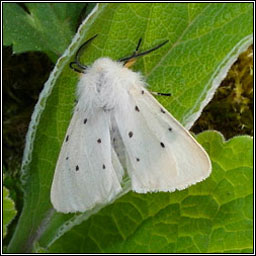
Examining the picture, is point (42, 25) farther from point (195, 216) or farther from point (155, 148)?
point (195, 216)

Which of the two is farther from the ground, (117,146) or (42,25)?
(42,25)

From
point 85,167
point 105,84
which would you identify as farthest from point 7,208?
point 105,84

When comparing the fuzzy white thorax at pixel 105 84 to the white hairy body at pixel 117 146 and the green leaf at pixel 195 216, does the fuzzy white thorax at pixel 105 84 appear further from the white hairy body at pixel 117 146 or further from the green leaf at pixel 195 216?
the green leaf at pixel 195 216

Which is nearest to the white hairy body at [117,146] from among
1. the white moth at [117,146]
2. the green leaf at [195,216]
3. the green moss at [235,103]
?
the white moth at [117,146]

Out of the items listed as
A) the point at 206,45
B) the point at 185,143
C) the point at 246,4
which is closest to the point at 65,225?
the point at 185,143

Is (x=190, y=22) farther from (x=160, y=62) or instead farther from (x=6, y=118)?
(x=6, y=118)

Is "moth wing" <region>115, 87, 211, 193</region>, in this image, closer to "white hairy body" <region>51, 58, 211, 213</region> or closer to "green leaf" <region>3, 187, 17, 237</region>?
"white hairy body" <region>51, 58, 211, 213</region>
